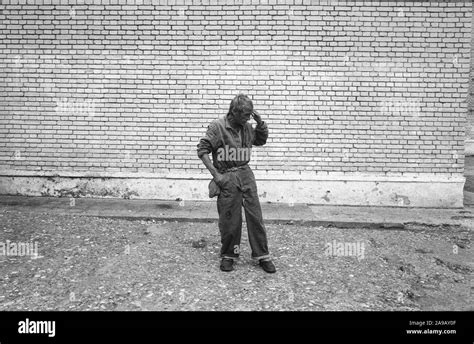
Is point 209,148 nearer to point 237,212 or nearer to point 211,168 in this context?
point 211,168

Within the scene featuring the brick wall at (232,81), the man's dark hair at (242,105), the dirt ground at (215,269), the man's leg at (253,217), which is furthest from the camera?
the brick wall at (232,81)

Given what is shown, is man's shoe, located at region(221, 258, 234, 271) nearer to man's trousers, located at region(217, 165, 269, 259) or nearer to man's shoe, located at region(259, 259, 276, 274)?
man's trousers, located at region(217, 165, 269, 259)

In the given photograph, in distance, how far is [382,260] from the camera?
4.77 metres

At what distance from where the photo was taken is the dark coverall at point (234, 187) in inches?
167

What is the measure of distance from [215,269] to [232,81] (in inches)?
145

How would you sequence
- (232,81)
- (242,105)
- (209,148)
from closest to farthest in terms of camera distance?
(242,105) → (209,148) → (232,81)

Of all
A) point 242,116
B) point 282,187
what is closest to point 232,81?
point 282,187

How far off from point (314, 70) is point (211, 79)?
71.9 inches

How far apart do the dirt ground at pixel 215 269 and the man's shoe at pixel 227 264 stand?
0.06 meters

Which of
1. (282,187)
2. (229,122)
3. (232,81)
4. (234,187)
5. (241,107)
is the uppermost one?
(232,81)

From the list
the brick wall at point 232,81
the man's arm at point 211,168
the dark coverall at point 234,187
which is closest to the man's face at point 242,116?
the dark coverall at point 234,187

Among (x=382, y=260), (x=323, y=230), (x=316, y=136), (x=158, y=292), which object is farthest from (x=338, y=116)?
(x=158, y=292)

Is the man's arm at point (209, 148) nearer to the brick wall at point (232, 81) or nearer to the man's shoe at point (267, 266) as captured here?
the man's shoe at point (267, 266)

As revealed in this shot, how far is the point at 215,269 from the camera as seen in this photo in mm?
4414
